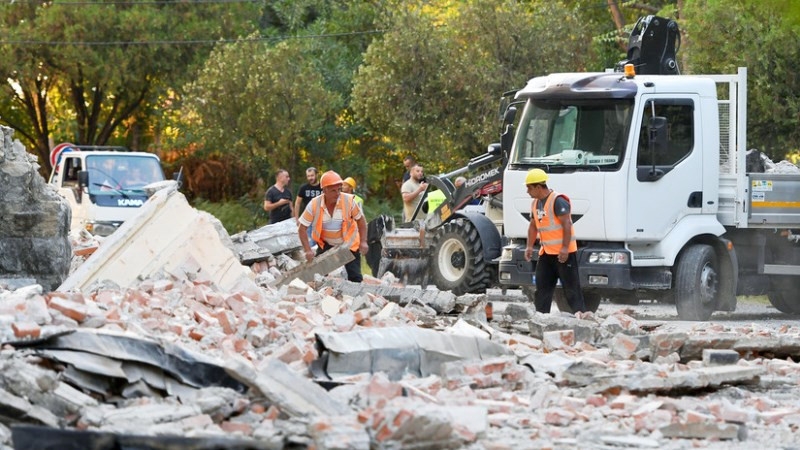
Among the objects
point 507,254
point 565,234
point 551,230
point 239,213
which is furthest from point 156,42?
point 565,234

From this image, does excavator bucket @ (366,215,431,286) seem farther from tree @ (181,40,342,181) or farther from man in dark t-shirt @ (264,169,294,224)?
tree @ (181,40,342,181)

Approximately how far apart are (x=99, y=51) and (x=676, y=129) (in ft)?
91.1

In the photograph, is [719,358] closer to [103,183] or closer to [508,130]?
[508,130]

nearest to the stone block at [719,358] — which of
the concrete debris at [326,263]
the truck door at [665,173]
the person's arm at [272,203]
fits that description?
the concrete debris at [326,263]

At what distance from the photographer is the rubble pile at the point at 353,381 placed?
820 cm

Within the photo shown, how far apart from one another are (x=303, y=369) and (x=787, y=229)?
395 inches

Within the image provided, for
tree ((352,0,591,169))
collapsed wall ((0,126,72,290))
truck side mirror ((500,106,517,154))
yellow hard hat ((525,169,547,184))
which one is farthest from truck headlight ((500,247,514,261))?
tree ((352,0,591,169))

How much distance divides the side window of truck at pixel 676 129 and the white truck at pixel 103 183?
13781 millimetres

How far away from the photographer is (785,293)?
1914 cm

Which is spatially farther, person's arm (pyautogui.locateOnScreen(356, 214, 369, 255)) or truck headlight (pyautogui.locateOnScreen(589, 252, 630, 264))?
truck headlight (pyautogui.locateOnScreen(589, 252, 630, 264))

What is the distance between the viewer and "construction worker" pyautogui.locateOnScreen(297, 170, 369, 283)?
16.2 m

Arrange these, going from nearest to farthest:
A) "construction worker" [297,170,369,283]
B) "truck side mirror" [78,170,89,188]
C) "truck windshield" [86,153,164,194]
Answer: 1. "construction worker" [297,170,369,283]
2. "truck side mirror" [78,170,89,188]
3. "truck windshield" [86,153,164,194]

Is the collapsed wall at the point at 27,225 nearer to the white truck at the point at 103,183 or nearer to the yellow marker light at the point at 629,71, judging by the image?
the yellow marker light at the point at 629,71

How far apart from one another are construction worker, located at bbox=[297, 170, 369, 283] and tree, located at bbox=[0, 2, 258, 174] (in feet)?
86.8
